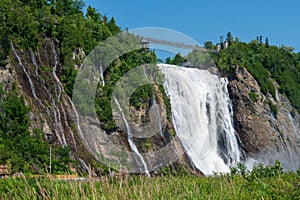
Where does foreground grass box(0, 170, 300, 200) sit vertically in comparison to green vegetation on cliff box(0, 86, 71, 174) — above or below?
below

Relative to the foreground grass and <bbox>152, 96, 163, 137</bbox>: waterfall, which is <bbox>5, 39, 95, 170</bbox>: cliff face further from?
the foreground grass

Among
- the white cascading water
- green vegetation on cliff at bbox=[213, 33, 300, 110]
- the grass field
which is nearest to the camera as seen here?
the grass field

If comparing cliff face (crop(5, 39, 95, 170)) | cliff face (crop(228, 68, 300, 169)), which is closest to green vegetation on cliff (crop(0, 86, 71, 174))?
cliff face (crop(5, 39, 95, 170))

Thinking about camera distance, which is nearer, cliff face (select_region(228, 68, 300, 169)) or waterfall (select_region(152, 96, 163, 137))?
waterfall (select_region(152, 96, 163, 137))

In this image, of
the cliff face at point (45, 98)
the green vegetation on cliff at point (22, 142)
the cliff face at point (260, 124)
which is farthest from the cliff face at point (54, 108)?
the cliff face at point (260, 124)

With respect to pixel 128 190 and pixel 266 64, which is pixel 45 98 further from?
pixel 266 64
